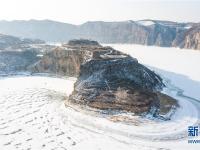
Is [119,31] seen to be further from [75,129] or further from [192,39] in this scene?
[75,129]

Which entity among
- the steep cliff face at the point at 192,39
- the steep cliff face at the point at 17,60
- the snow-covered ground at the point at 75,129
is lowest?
the snow-covered ground at the point at 75,129

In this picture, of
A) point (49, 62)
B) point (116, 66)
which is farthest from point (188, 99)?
point (49, 62)

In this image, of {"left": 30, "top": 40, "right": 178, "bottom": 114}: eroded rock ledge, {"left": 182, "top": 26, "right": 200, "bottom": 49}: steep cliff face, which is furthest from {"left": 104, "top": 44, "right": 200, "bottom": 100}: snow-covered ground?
{"left": 182, "top": 26, "right": 200, "bottom": 49}: steep cliff face

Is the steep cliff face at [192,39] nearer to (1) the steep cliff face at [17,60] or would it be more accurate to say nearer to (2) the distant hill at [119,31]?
(2) the distant hill at [119,31]

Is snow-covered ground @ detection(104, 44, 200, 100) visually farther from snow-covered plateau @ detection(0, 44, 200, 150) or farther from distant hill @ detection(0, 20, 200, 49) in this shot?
distant hill @ detection(0, 20, 200, 49)

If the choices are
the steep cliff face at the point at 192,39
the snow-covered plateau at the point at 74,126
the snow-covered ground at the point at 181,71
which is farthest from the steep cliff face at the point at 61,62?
the steep cliff face at the point at 192,39

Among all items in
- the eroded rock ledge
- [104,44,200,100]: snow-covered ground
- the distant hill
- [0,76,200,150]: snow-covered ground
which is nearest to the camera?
[0,76,200,150]: snow-covered ground

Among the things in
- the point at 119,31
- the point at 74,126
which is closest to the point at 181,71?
the point at 74,126

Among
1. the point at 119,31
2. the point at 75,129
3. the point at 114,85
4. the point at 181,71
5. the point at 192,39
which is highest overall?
the point at 119,31
